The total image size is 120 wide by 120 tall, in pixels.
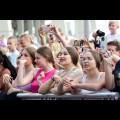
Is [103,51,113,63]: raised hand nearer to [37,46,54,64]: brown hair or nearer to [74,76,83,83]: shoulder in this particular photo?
[74,76,83,83]: shoulder

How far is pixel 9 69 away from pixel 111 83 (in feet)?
8.80

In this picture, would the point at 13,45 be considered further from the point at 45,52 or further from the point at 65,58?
the point at 65,58

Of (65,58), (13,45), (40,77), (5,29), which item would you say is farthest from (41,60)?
(5,29)

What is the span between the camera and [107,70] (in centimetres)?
488

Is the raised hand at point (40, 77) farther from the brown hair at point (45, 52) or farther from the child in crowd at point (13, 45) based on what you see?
the child in crowd at point (13, 45)

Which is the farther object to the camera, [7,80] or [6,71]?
[6,71]

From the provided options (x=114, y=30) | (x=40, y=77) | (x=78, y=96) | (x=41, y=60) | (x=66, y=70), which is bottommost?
(x=78, y=96)

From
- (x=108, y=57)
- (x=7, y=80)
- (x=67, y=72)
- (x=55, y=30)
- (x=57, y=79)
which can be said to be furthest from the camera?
(x=55, y=30)

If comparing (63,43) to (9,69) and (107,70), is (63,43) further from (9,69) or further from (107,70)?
(107,70)

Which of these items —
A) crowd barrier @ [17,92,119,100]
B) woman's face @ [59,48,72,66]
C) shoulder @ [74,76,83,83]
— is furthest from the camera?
woman's face @ [59,48,72,66]

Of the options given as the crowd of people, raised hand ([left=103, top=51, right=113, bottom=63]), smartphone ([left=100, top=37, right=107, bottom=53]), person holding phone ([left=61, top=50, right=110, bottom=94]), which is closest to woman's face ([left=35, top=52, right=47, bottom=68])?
the crowd of people

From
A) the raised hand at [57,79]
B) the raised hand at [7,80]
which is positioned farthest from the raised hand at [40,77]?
the raised hand at [7,80]

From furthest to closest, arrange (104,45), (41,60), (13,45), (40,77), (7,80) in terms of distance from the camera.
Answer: (13,45)
(7,80)
(41,60)
(40,77)
(104,45)
